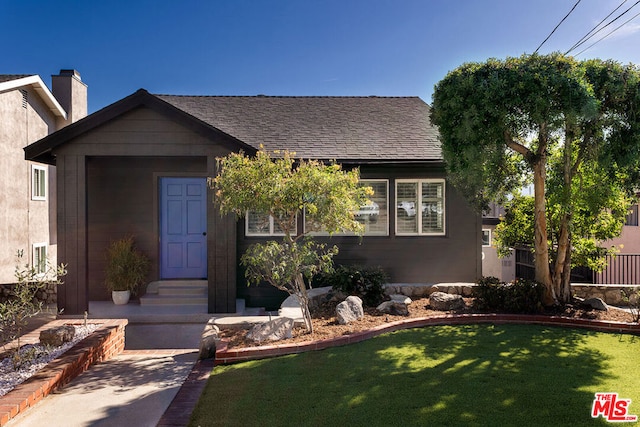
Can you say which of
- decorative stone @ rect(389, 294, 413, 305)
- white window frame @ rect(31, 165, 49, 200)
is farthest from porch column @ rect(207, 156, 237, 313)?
white window frame @ rect(31, 165, 49, 200)

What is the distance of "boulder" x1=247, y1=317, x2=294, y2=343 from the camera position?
18.4ft

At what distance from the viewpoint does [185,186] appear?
371 inches

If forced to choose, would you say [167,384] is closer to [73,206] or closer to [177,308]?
[177,308]

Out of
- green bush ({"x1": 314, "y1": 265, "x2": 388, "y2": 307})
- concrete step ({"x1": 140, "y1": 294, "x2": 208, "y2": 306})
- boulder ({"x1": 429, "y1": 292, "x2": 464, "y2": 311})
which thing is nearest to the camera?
boulder ({"x1": 429, "y1": 292, "x2": 464, "y2": 311})

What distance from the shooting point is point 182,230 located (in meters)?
9.37

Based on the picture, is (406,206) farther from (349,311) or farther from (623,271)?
(623,271)

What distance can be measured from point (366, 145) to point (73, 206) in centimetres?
646

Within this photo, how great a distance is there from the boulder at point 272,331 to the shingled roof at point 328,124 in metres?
4.28

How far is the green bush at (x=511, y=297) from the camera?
690 cm

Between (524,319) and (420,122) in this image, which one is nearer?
(524,319)

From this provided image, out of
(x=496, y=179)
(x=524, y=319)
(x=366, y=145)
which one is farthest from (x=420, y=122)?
(x=524, y=319)

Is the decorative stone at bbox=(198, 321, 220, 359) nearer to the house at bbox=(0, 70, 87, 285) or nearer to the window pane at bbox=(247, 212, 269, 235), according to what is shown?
the window pane at bbox=(247, 212, 269, 235)

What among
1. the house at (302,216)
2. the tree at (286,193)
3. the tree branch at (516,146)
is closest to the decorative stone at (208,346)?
the tree at (286,193)

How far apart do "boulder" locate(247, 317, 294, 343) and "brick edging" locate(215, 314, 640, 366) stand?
0.36m
